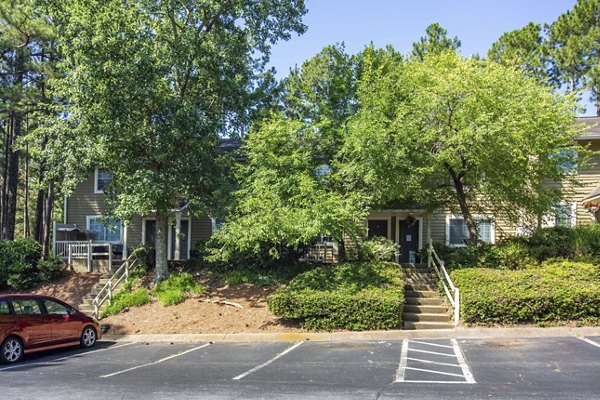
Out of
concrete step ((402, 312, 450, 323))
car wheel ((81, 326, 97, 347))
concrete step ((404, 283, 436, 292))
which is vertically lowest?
car wheel ((81, 326, 97, 347))

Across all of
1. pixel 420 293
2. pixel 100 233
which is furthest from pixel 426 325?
pixel 100 233

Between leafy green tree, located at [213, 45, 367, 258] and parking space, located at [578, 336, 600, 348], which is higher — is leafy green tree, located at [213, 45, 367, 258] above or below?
Result: above

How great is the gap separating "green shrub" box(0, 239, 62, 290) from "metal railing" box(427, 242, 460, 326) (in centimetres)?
1441

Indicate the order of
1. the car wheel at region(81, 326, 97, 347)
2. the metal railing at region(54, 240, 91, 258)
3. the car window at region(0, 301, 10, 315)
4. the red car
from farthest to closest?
the metal railing at region(54, 240, 91, 258) → the car wheel at region(81, 326, 97, 347) → the car window at region(0, 301, 10, 315) → the red car

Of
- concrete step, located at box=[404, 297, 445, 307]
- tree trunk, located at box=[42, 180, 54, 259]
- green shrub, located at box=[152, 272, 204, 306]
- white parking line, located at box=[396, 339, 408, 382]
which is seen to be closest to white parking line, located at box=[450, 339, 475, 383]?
white parking line, located at box=[396, 339, 408, 382]

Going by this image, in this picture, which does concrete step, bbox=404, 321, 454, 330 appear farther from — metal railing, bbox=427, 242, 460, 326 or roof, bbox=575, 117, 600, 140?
roof, bbox=575, 117, 600, 140

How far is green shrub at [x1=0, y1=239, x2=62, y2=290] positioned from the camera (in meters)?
20.6

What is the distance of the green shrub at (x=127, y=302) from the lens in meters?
17.3

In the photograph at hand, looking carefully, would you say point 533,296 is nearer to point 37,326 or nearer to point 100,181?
point 37,326

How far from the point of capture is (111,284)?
19.3 metres

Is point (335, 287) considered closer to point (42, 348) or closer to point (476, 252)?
point (476, 252)

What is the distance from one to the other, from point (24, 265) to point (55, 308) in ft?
29.1

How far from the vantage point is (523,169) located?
16203 millimetres

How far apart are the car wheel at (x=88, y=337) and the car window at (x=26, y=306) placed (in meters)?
1.45
